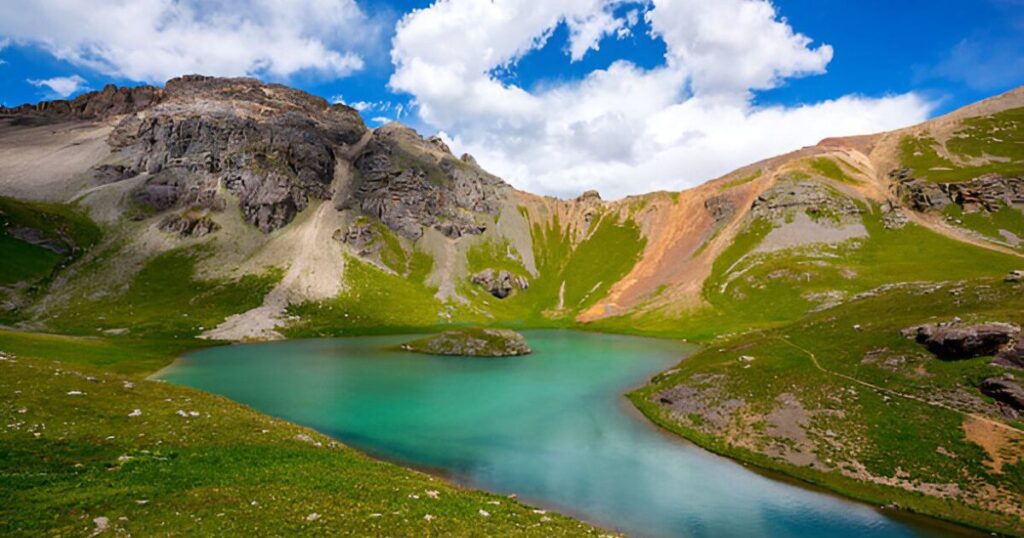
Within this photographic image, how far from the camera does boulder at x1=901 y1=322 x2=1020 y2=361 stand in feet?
140

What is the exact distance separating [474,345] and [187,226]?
14760 cm

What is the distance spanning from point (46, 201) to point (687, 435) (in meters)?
248

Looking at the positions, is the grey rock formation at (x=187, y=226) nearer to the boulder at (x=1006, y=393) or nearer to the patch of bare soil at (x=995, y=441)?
the patch of bare soil at (x=995, y=441)

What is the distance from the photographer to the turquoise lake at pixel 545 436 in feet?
101

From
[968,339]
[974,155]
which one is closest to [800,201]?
[974,155]

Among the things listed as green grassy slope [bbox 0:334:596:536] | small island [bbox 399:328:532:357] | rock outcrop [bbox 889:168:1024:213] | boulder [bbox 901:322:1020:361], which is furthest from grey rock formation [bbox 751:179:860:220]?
green grassy slope [bbox 0:334:596:536]

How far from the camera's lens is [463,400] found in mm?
59531

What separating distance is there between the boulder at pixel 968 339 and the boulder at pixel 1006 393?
168 inches

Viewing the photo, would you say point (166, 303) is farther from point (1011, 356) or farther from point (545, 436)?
point (1011, 356)

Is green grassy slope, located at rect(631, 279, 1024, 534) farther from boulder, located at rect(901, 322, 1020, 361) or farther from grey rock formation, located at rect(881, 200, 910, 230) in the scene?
grey rock formation, located at rect(881, 200, 910, 230)

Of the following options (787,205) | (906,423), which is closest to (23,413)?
(906,423)

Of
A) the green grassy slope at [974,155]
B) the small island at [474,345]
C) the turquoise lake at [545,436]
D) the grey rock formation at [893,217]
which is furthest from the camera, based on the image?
the green grassy slope at [974,155]

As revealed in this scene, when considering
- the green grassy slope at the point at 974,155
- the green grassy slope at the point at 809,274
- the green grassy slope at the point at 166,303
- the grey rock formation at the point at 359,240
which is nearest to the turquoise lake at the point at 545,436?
the green grassy slope at the point at 809,274

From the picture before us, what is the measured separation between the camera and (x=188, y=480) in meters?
21.2
